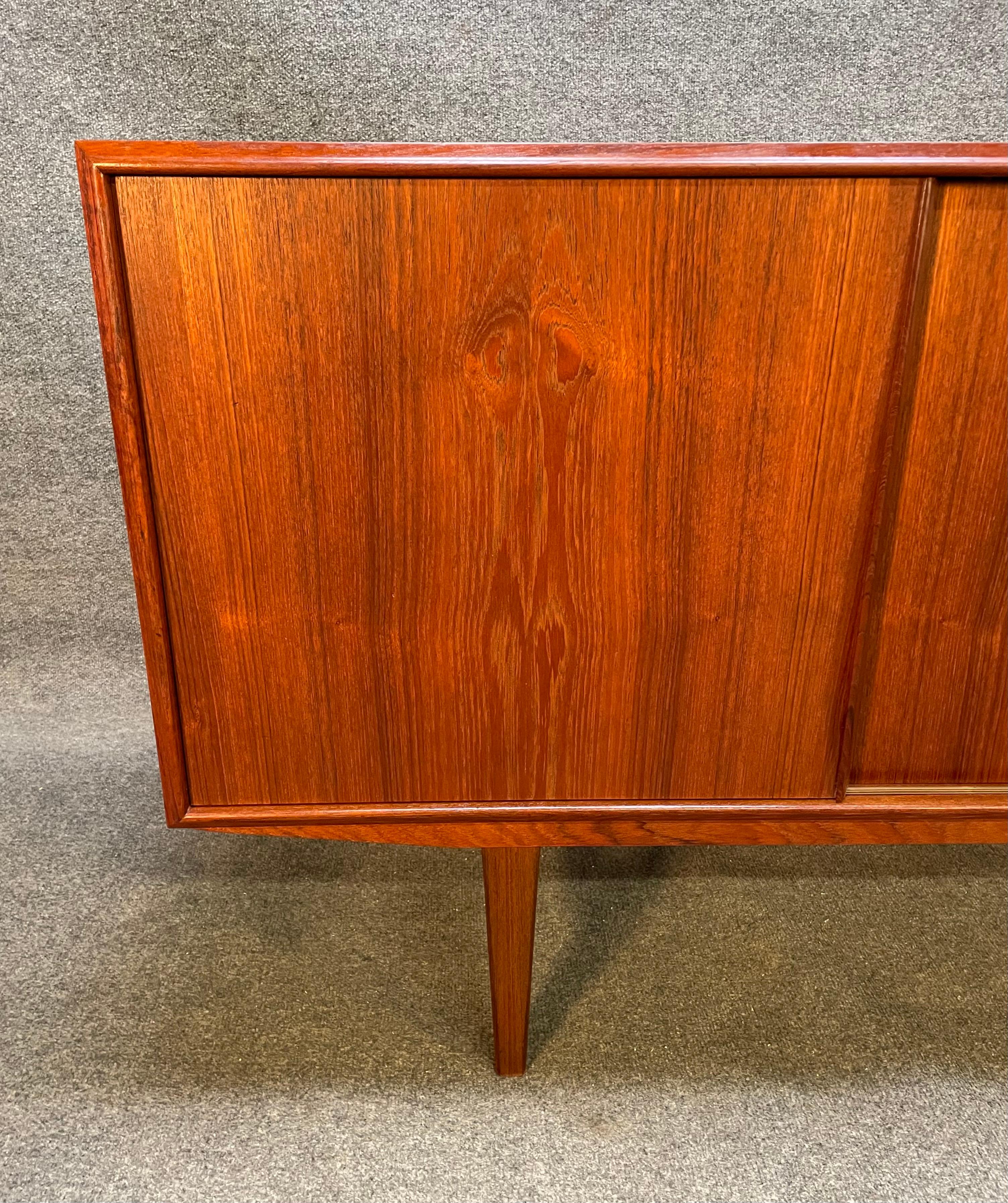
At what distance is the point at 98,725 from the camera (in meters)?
1.09

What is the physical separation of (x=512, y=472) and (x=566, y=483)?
3 cm

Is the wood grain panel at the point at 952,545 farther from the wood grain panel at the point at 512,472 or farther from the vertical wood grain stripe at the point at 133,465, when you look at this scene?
the vertical wood grain stripe at the point at 133,465

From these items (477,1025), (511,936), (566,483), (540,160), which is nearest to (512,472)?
(566,483)

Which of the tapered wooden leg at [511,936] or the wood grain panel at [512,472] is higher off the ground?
the wood grain panel at [512,472]

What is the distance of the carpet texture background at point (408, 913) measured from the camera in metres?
0.58

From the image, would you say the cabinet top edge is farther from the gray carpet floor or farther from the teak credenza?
the gray carpet floor

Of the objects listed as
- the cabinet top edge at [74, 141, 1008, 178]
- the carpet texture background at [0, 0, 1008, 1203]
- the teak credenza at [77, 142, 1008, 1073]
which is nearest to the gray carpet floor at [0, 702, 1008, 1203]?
the carpet texture background at [0, 0, 1008, 1203]

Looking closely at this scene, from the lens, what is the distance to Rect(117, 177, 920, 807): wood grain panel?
428 mm

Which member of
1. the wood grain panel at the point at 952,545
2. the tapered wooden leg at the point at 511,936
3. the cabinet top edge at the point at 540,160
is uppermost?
the cabinet top edge at the point at 540,160

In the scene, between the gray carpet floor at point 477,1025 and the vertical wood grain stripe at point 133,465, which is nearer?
the vertical wood grain stripe at point 133,465

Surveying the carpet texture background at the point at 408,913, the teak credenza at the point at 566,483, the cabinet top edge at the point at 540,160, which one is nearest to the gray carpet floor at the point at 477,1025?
the carpet texture background at the point at 408,913

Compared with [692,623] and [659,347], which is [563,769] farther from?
[659,347]

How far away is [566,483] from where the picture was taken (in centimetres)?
47

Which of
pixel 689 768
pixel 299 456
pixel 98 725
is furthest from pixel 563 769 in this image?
pixel 98 725
